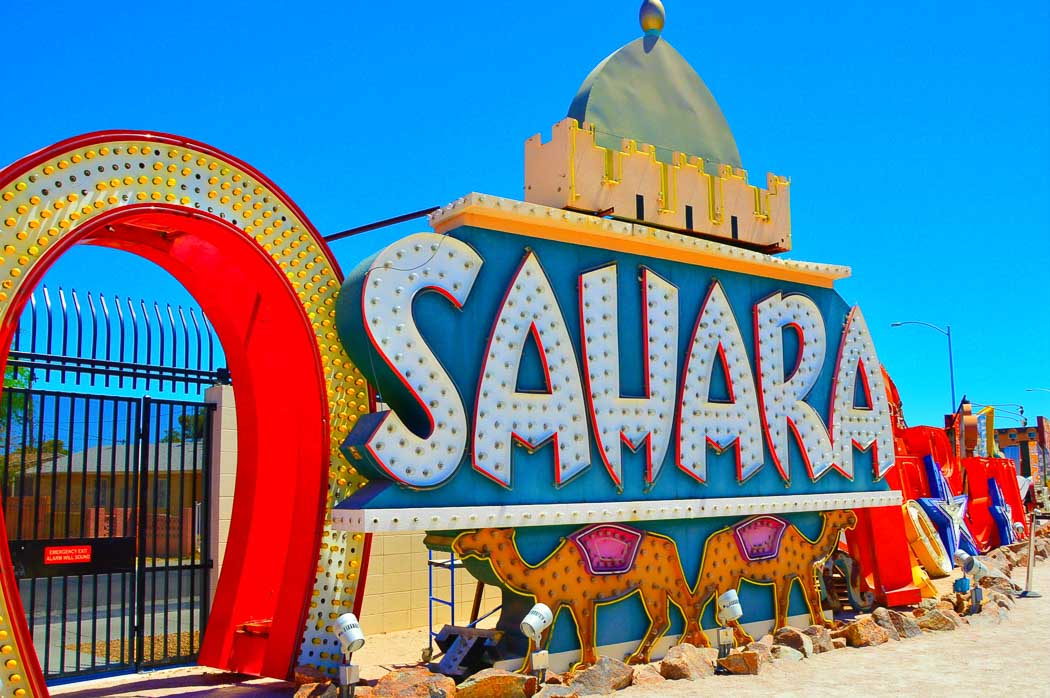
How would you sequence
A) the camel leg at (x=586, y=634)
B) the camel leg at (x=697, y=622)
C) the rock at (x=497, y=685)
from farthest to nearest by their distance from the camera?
the camel leg at (x=697, y=622) < the camel leg at (x=586, y=634) < the rock at (x=497, y=685)

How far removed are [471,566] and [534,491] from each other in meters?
0.80

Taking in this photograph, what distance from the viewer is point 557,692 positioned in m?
7.26

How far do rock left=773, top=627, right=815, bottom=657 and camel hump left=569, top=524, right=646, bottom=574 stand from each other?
6.09ft

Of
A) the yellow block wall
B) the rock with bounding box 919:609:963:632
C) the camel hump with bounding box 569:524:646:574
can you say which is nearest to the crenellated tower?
the camel hump with bounding box 569:524:646:574

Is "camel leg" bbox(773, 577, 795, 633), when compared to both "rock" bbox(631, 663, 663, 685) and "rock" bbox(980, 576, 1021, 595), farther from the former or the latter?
"rock" bbox(980, 576, 1021, 595)

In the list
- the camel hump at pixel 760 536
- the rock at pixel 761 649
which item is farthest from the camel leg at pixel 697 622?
the camel hump at pixel 760 536

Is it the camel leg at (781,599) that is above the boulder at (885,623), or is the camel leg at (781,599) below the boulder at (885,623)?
above

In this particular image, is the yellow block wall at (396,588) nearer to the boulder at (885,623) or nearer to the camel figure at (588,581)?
the camel figure at (588,581)

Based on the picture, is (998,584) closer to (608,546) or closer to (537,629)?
(608,546)

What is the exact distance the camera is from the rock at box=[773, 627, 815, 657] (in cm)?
920

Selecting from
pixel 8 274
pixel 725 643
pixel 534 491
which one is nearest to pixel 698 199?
pixel 534 491

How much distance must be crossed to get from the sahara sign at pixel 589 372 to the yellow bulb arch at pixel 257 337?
50 cm

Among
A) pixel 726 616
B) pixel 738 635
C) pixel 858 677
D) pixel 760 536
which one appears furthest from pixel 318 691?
pixel 760 536

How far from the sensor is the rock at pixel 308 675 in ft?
23.4
